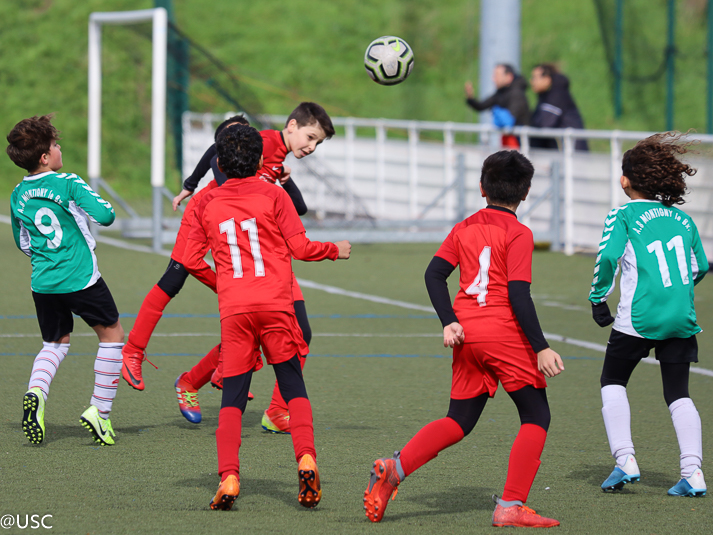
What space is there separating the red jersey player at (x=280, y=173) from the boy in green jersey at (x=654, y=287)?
5.47 feet

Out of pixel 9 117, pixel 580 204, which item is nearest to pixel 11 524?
pixel 580 204

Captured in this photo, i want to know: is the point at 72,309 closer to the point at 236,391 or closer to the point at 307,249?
the point at 236,391

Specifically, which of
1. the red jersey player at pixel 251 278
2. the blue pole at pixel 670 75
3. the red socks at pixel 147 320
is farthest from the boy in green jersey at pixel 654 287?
the blue pole at pixel 670 75

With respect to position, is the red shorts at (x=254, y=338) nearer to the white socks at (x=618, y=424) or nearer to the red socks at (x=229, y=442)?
the red socks at (x=229, y=442)

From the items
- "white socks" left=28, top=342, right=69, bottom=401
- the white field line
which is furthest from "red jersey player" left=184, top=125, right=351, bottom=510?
the white field line

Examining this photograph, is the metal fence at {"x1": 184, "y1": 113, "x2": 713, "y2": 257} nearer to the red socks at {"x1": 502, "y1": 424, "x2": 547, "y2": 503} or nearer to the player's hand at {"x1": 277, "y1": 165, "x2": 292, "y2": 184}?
the player's hand at {"x1": 277, "y1": 165, "x2": 292, "y2": 184}

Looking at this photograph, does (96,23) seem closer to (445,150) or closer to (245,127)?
(445,150)

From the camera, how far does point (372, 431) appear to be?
557 cm

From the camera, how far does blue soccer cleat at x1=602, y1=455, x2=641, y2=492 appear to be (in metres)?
4.51

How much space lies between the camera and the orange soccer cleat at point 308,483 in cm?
412

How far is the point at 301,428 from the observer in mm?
4301

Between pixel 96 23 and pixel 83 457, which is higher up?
pixel 96 23

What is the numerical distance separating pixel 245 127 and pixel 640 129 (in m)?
21.9

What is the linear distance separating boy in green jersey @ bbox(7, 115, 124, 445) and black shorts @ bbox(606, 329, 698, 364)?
7.81ft
